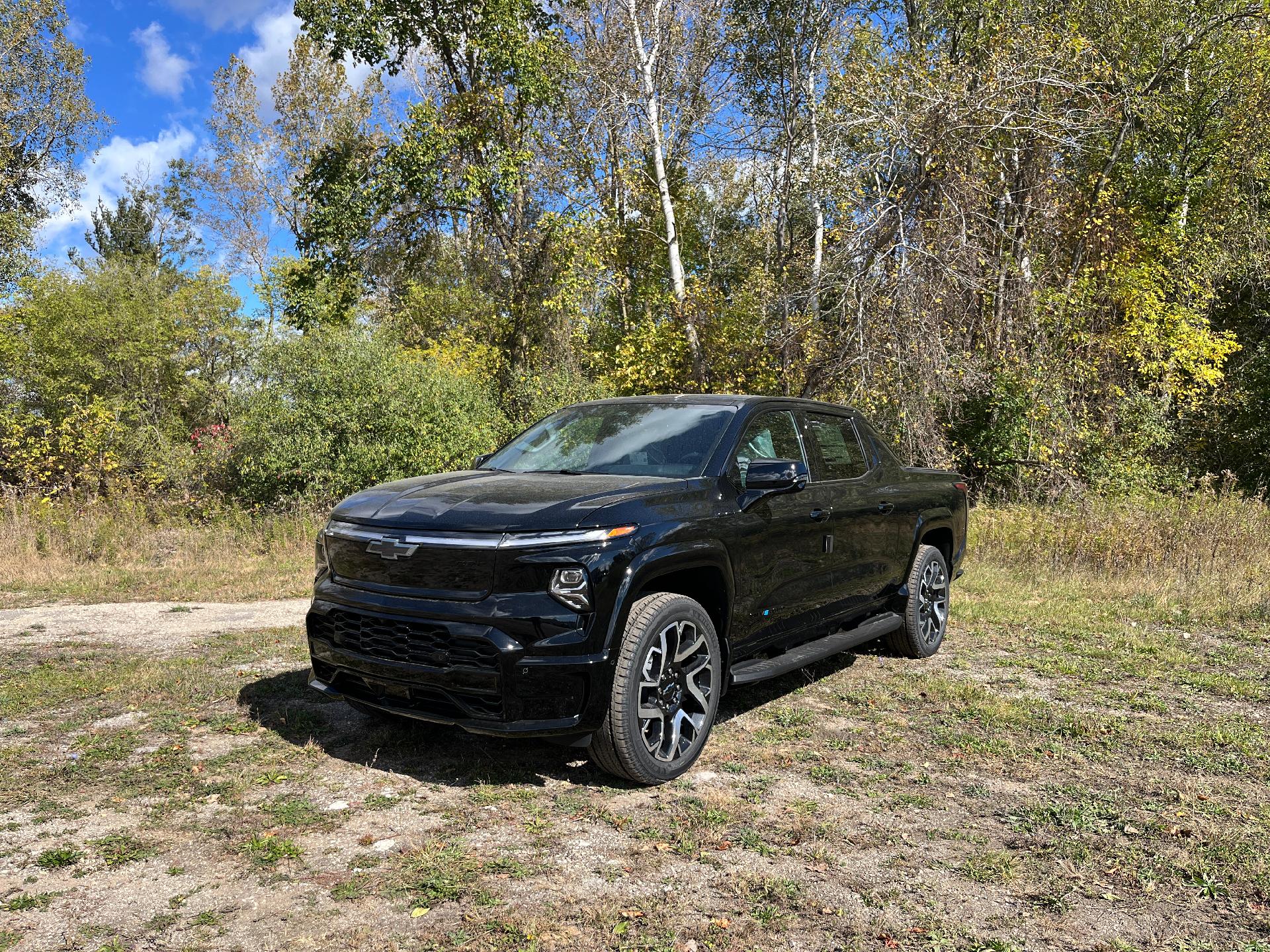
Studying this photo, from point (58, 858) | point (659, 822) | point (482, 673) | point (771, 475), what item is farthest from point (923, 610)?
point (58, 858)

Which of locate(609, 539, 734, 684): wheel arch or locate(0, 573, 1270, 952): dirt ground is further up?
locate(609, 539, 734, 684): wheel arch

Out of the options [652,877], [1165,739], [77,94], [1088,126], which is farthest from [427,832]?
[77,94]

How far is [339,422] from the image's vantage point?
48.5 feet

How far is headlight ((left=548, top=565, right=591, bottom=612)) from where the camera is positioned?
3.98 meters

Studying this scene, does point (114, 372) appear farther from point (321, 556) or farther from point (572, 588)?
A: point (572, 588)

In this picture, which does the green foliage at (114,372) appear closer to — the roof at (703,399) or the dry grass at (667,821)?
the dry grass at (667,821)

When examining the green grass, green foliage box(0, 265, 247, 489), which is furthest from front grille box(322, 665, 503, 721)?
green foliage box(0, 265, 247, 489)

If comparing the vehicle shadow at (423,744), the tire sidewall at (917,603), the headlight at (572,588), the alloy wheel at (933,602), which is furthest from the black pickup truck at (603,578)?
the alloy wheel at (933,602)

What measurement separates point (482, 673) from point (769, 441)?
234cm

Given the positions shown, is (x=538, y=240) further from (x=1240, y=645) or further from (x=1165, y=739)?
(x=1165, y=739)

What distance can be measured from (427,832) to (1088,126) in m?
15.3

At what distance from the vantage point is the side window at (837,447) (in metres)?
5.97

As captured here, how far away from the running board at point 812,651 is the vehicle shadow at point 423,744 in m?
0.51

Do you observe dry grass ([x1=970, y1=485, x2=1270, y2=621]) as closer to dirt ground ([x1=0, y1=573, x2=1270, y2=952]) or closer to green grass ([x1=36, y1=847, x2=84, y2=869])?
dirt ground ([x1=0, y1=573, x2=1270, y2=952])
